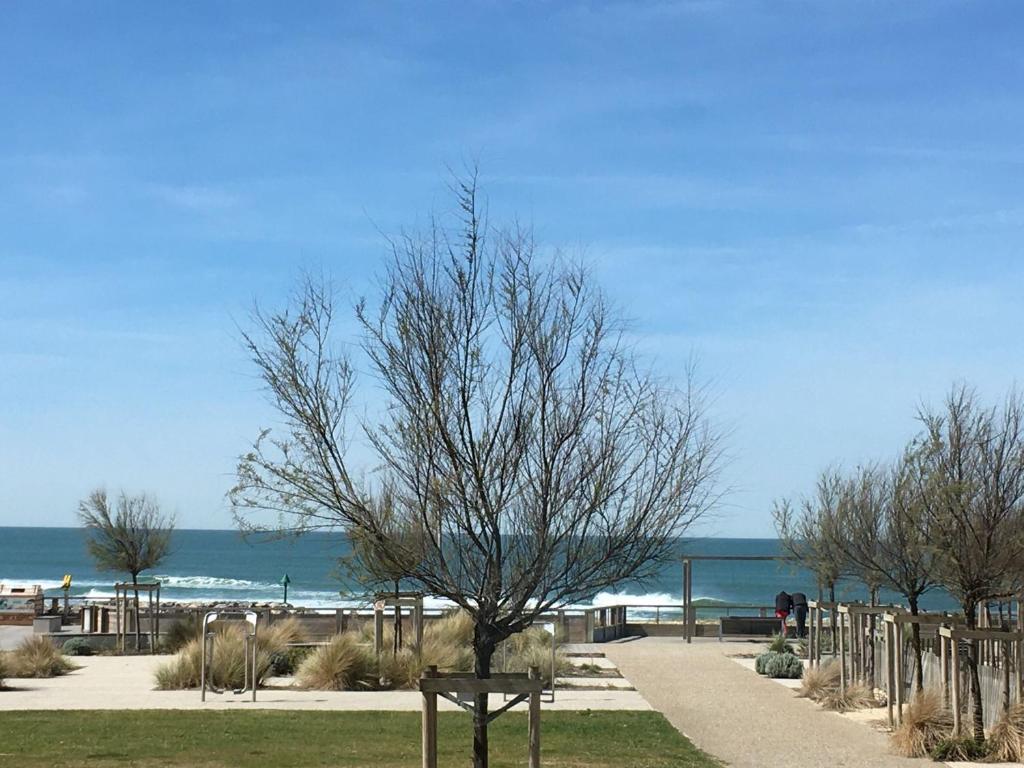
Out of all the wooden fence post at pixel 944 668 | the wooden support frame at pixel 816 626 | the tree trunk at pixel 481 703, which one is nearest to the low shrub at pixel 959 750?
the wooden fence post at pixel 944 668

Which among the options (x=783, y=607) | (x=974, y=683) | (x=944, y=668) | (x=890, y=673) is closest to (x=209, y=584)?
(x=783, y=607)

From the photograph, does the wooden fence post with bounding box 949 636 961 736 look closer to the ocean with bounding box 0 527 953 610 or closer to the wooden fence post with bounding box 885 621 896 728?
the wooden fence post with bounding box 885 621 896 728

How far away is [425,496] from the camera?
1055cm

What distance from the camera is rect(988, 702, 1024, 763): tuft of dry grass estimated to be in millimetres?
15422

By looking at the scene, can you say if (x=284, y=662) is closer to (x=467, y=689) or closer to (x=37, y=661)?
(x=37, y=661)

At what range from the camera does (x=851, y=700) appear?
20734 millimetres

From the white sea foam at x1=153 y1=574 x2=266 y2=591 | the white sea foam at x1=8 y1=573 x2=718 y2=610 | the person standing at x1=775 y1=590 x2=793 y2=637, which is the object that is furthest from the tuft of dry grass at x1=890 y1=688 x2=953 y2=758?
the white sea foam at x1=153 y1=574 x2=266 y2=591

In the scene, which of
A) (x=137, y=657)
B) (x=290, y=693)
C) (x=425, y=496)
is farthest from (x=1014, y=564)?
(x=137, y=657)

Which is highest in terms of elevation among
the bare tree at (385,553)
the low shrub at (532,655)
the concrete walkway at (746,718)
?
the bare tree at (385,553)

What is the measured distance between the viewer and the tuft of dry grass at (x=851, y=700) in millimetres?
20641

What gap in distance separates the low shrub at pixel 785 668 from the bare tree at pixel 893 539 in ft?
9.45

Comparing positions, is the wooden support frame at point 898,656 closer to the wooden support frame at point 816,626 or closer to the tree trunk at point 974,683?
the tree trunk at point 974,683

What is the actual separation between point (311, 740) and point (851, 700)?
841 cm

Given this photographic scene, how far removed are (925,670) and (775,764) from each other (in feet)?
15.8
